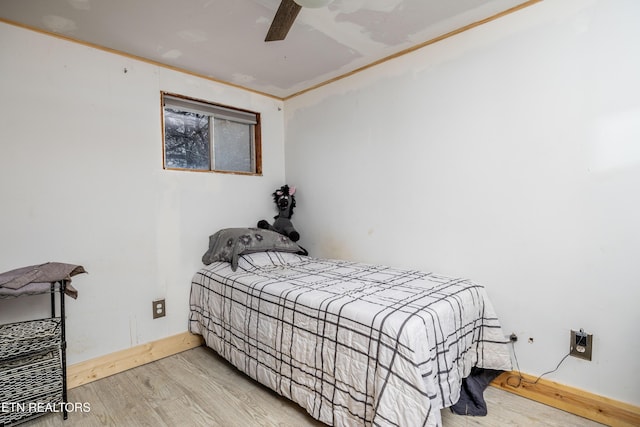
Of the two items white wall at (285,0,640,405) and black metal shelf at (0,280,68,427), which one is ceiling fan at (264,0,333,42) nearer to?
white wall at (285,0,640,405)

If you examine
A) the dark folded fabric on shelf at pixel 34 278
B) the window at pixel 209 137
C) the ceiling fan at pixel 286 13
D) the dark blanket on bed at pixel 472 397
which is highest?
the ceiling fan at pixel 286 13

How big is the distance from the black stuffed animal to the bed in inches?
26.6

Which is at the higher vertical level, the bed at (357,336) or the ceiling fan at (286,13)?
the ceiling fan at (286,13)

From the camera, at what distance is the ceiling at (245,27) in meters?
1.76

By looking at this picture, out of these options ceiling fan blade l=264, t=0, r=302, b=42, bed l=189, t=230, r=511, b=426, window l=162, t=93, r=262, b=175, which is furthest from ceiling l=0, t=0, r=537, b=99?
bed l=189, t=230, r=511, b=426

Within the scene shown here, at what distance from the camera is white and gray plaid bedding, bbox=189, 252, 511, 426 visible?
51.3 inches

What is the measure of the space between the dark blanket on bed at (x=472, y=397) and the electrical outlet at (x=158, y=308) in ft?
6.78

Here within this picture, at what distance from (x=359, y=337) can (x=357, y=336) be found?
0.01 metres

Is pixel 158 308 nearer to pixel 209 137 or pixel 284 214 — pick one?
pixel 284 214

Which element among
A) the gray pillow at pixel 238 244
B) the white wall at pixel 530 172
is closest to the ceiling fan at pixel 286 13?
the white wall at pixel 530 172

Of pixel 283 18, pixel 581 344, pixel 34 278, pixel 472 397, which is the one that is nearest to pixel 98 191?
pixel 34 278

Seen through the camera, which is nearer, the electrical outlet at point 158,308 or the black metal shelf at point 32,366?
the black metal shelf at point 32,366

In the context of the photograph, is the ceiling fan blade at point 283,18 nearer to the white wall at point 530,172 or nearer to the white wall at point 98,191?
the white wall at point 530,172

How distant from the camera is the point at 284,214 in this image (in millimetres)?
3203
